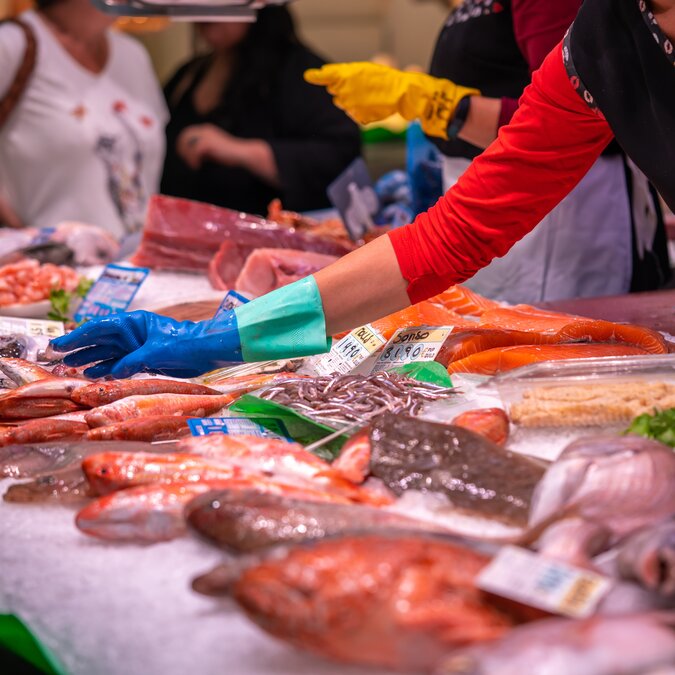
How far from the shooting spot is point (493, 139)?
3395mm

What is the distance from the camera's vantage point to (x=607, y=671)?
1066 mm

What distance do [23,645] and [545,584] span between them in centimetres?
86

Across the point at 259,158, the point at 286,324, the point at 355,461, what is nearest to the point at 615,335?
the point at 286,324

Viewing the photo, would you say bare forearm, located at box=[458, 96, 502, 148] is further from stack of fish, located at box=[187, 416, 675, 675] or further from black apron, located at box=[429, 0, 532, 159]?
stack of fish, located at box=[187, 416, 675, 675]

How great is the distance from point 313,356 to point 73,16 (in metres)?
3.64

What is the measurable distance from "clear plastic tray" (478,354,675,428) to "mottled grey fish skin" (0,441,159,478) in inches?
29.6

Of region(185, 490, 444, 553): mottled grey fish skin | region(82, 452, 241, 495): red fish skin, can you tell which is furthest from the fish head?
region(185, 490, 444, 553): mottled grey fish skin

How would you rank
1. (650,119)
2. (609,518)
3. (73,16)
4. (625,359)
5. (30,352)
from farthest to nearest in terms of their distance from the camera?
(73,16) → (30,352) → (650,119) → (625,359) → (609,518)

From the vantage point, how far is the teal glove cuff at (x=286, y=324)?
242 cm

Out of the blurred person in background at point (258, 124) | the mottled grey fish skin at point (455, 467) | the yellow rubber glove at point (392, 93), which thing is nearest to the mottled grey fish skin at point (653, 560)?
the mottled grey fish skin at point (455, 467)

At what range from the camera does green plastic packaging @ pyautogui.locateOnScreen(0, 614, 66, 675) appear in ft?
4.89

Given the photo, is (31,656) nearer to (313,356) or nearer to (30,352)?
(313,356)

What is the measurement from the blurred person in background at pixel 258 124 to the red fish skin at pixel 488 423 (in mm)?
3948

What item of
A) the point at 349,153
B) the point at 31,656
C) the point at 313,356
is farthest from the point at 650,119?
the point at 349,153
